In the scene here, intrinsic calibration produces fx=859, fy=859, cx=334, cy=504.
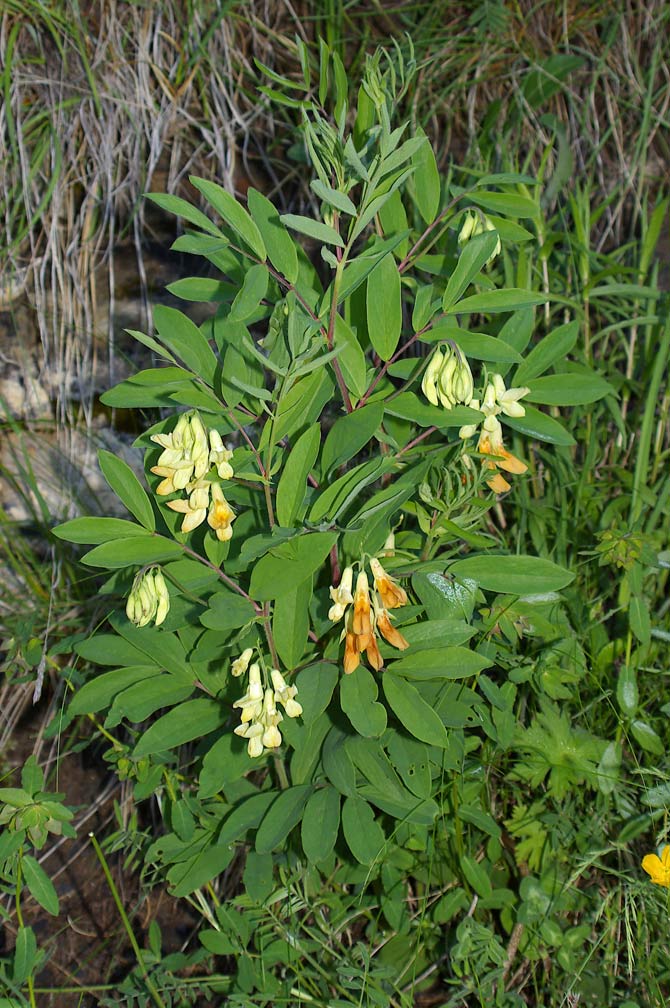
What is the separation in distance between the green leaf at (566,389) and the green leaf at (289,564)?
1.36 ft

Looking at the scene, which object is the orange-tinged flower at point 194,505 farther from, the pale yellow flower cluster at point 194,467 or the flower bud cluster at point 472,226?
the flower bud cluster at point 472,226

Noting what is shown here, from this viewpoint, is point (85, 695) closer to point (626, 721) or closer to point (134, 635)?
point (134, 635)

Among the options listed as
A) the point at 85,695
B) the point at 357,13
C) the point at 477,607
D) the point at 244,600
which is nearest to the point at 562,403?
the point at 477,607

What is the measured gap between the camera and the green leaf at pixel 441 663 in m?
1.17

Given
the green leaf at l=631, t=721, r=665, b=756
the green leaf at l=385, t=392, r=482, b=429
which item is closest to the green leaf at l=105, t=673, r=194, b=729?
the green leaf at l=385, t=392, r=482, b=429

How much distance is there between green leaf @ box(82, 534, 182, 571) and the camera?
1114 millimetres

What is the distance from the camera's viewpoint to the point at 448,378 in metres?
1.08

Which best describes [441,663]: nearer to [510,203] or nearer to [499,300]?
[499,300]

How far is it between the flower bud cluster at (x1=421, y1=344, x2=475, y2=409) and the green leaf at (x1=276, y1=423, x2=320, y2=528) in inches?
6.2

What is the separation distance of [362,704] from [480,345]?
50cm

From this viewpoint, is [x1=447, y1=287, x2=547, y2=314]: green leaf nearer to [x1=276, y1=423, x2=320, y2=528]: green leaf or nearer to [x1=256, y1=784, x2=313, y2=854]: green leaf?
[x1=276, y1=423, x2=320, y2=528]: green leaf

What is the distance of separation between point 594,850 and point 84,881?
1.00 metres

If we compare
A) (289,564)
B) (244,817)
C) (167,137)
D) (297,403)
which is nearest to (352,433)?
(297,403)

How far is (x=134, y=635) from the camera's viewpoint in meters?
1.29
